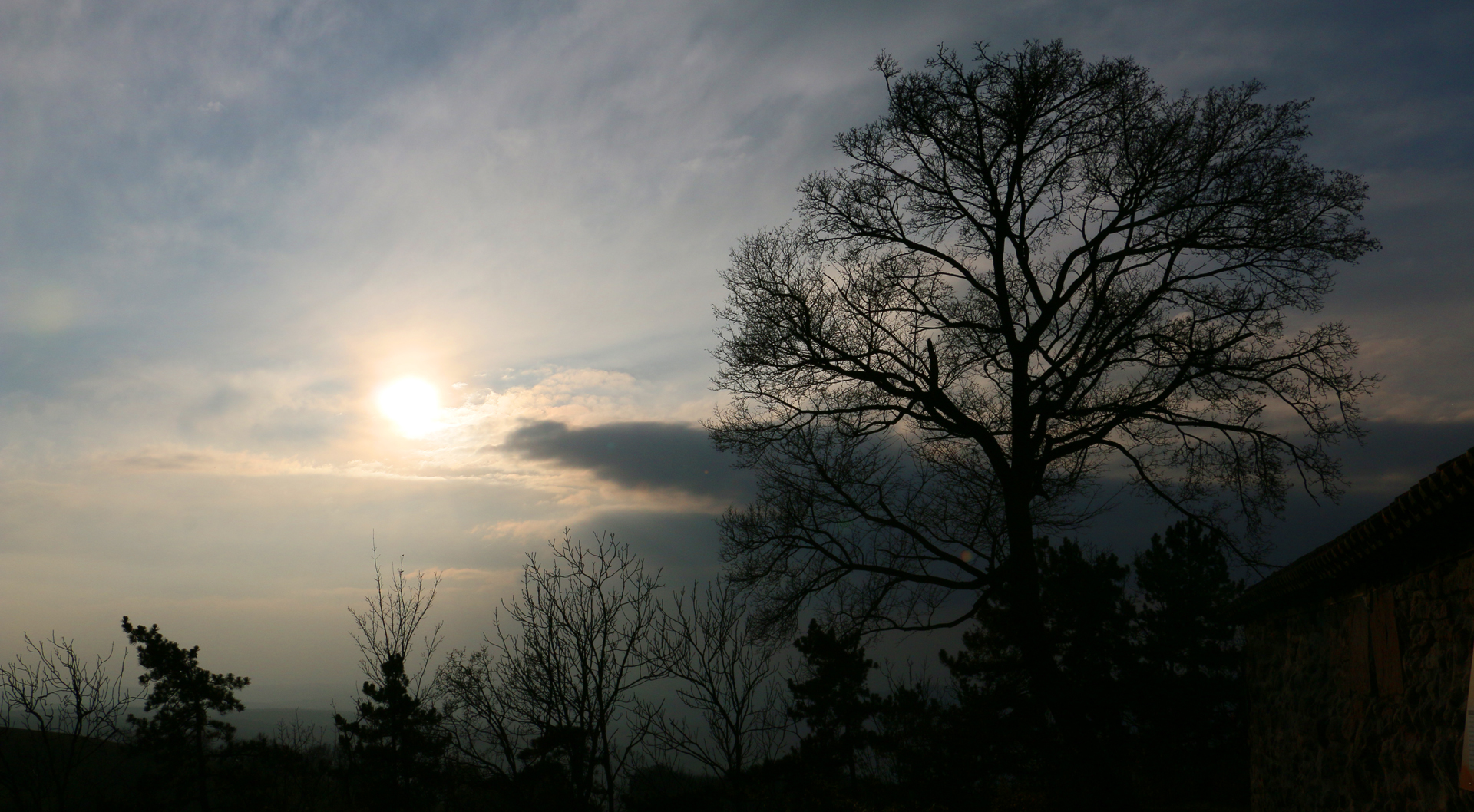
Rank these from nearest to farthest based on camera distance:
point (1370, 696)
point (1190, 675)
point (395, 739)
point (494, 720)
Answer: point (1370, 696), point (494, 720), point (395, 739), point (1190, 675)

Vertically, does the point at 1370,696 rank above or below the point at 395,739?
above

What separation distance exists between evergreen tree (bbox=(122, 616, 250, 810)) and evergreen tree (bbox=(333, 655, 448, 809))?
14.1 ft

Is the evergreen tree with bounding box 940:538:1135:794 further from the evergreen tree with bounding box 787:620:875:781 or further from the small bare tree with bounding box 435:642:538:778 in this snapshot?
the small bare tree with bounding box 435:642:538:778

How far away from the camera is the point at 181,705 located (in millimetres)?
25031

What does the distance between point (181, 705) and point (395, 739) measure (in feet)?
32.4

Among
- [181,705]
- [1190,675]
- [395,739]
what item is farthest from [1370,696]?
[181,705]

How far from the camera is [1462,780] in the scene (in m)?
4.23

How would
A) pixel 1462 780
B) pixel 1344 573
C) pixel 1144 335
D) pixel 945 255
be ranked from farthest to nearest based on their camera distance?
pixel 945 255, pixel 1144 335, pixel 1344 573, pixel 1462 780

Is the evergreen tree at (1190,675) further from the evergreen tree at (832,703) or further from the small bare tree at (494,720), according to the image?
the small bare tree at (494,720)

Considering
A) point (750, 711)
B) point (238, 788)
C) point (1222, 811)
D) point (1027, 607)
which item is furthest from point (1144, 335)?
point (238, 788)

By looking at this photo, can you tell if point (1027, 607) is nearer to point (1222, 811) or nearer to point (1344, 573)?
point (1344, 573)

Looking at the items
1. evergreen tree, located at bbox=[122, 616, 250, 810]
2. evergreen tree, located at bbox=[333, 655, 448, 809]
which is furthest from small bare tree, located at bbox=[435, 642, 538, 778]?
evergreen tree, located at bbox=[122, 616, 250, 810]

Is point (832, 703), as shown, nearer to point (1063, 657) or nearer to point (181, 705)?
point (1063, 657)

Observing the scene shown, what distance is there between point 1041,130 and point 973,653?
660 inches
